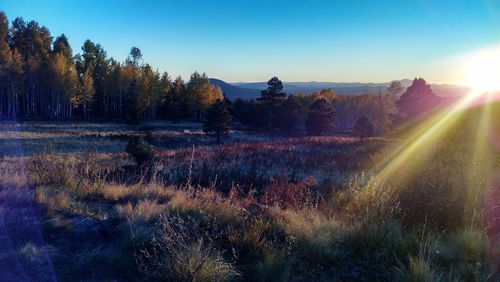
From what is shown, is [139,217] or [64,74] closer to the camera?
[139,217]

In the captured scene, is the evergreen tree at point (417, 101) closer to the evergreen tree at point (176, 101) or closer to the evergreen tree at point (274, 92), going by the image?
the evergreen tree at point (274, 92)

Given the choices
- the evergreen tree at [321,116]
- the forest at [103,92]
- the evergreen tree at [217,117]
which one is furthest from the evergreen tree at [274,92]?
the evergreen tree at [217,117]

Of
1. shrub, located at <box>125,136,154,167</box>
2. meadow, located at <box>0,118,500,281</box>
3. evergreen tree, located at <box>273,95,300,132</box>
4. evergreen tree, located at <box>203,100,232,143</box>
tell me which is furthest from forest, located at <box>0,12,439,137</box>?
meadow, located at <box>0,118,500,281</box>

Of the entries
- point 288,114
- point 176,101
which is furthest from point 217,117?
point 176,101

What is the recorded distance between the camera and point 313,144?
2900cm

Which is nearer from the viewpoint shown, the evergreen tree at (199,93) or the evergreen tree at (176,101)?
the evergreen tree at (199,93)

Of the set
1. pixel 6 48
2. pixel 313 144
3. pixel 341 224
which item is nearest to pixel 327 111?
pixel 313 144

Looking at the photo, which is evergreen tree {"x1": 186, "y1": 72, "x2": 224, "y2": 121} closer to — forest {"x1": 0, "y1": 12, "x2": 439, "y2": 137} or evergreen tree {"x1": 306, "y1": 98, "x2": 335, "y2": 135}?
forest {"x1": 0, "y1": 12, "x2": 439, "y2": 137}

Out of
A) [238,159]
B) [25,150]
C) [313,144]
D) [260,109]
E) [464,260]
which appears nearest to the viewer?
[464,260]

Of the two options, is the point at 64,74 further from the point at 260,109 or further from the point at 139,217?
the point at 139,217

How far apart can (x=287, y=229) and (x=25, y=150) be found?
21.9m

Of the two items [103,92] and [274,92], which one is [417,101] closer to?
[274,92]

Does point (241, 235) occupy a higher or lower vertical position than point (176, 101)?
lower

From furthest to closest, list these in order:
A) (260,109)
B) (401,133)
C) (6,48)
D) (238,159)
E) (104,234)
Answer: (260,109) < (6,48) < (401,133) < (238,159) < (104,234)
